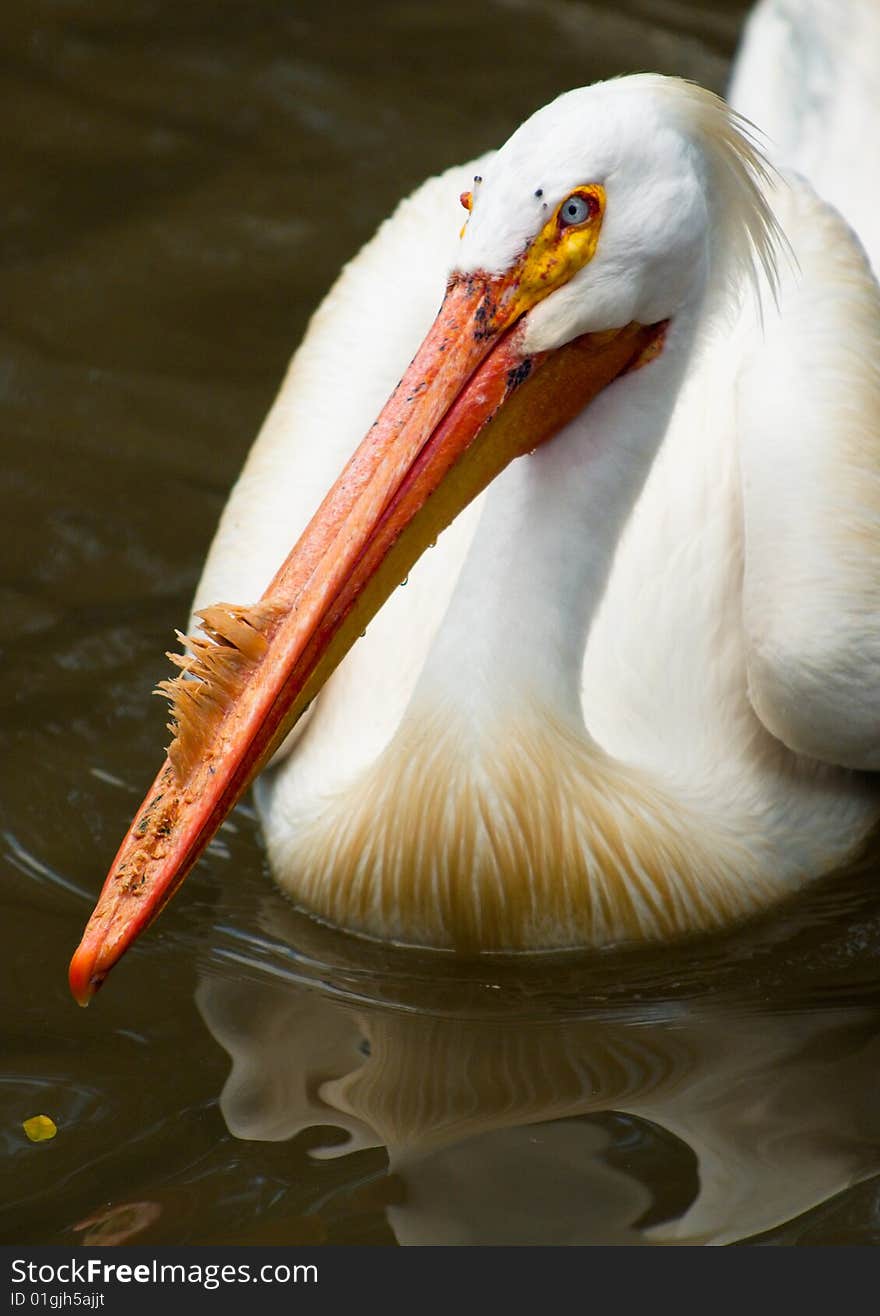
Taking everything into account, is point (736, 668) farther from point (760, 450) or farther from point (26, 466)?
point (26, 466)

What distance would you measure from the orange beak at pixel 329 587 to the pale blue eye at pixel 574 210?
11 cm

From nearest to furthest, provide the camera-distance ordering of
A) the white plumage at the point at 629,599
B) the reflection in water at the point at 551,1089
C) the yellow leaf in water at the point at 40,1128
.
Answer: the reflection in water at the point at 551,1089 < the yellow leaf in water at the point at 40,1128 < the white plumage at the point at 629,599

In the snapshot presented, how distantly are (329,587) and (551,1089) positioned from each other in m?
0.82

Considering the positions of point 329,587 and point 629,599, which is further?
point 629,599

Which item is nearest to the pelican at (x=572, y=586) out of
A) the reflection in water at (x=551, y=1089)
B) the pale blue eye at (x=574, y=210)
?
the pale blue eye at (x=574, y=210)

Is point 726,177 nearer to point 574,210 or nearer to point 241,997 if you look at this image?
point 574,210

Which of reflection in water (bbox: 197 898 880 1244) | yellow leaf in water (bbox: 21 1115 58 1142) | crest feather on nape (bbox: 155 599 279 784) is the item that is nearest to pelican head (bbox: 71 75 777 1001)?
crest feather on nape (bbox: 155 599 279 784)

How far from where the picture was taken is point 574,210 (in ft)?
9.37

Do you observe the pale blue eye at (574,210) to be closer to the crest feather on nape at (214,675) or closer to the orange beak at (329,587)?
the orange beak at (329,587)

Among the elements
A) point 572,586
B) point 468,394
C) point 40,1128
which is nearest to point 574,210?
point 468,394

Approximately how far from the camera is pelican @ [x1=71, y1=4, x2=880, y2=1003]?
9.34 feet

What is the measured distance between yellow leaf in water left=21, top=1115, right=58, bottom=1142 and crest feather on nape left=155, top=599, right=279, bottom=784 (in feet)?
1.70

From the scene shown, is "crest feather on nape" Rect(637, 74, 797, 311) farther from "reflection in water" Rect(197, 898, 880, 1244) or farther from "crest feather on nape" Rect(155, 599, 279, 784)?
"reflection in water" Rect(197, 898, 880, 1244)

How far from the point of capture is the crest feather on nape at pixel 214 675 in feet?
9.17
